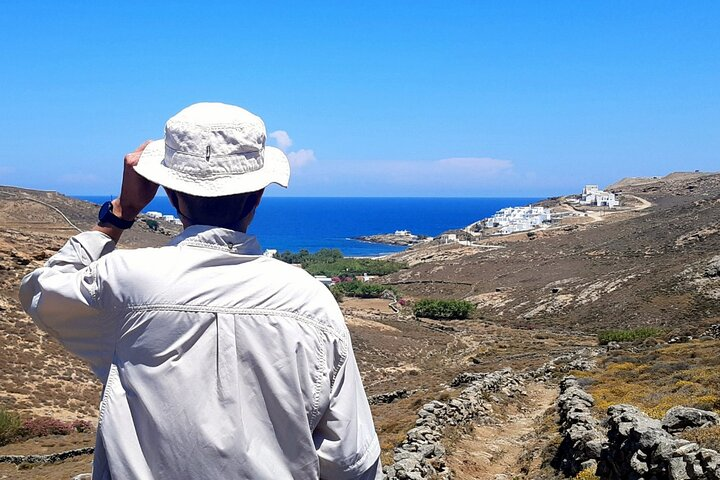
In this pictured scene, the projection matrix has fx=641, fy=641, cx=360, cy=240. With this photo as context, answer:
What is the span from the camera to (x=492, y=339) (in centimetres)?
3756

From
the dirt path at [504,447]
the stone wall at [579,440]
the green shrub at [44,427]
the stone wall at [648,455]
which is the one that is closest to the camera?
the stone wall at [648,455]

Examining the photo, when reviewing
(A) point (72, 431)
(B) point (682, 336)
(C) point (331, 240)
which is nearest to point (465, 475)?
(A) point (72, 431)

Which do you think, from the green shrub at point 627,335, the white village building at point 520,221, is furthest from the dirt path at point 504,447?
the white village building at point 520,221

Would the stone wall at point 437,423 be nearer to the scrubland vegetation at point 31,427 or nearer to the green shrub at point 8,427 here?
the scrubland vegetation at point 31,427

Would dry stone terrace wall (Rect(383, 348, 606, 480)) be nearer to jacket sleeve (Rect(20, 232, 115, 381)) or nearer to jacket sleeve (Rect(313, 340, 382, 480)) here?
jacket sleeve (Rect(313, 340, 382, 480))

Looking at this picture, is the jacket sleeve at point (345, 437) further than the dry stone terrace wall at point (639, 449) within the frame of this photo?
No

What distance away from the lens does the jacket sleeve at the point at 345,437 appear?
65.3 inches

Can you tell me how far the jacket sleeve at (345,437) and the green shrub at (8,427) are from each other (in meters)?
19.1

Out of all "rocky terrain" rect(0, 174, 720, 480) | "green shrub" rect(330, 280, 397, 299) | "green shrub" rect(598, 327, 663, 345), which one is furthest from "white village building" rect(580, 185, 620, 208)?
"green shrub" rect(598, 327, 663, 345)

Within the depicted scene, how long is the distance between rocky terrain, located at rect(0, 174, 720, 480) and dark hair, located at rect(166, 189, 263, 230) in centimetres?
530

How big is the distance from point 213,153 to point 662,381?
48.9ft

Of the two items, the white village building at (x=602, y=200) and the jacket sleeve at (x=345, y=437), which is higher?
the jacket sleeve at (x=345, y=437)

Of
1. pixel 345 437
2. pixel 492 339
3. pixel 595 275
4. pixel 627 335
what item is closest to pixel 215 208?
pixel 345 437

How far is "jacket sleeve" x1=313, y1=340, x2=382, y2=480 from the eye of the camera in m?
1.66
